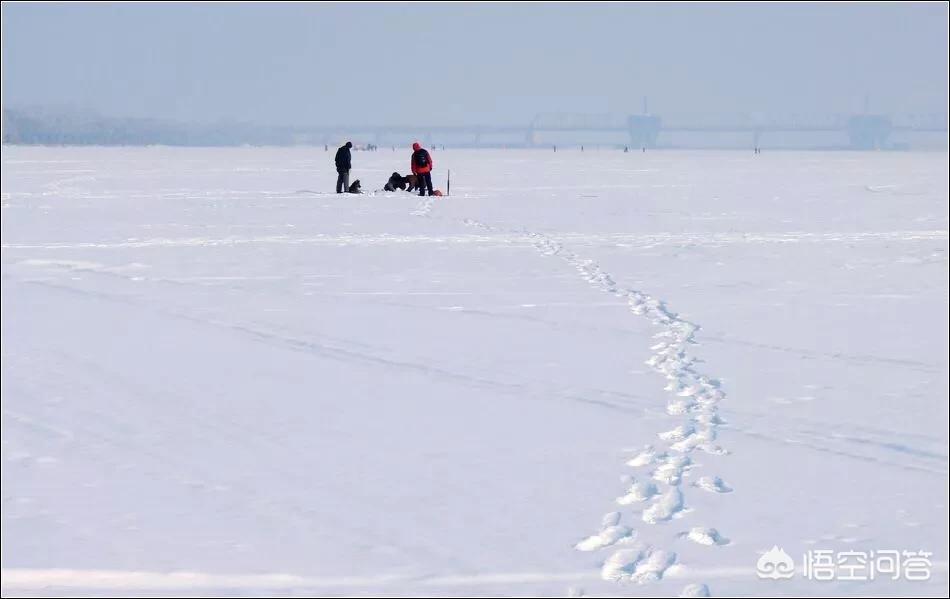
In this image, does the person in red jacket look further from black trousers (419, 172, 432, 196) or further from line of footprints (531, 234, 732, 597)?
line of footprints (531, 234, 732, 597)

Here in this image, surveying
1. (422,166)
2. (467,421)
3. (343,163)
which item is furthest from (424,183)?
(467,421)

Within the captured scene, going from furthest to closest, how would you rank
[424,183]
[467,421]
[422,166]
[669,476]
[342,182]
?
[342,182]
[424,183]
[422,166]
[467,421]
[669,476]

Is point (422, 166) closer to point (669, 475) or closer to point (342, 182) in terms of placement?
point (342, 182)

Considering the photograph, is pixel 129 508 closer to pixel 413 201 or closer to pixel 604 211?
pixel 604 211

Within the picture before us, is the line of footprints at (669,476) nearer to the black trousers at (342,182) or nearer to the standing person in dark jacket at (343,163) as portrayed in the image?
the standing person in dark jacket at (343,163)

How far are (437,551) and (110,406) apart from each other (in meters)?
2.60

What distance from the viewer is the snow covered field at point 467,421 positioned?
399cm

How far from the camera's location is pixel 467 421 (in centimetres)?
579

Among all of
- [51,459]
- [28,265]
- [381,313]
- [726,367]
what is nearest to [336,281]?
[381,313]

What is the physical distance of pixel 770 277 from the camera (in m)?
11.5

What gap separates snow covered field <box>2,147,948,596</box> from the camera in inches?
157

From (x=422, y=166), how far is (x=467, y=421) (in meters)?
18.6

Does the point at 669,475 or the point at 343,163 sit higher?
the point at 343,163

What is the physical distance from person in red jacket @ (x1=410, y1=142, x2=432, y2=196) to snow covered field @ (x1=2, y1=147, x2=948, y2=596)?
10322 mm
